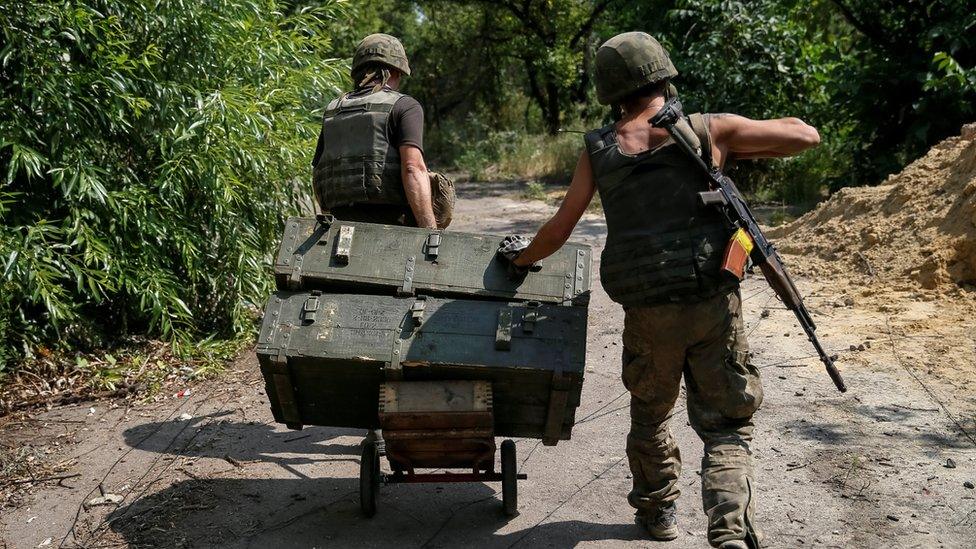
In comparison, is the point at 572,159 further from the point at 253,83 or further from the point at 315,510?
the point at 315,510

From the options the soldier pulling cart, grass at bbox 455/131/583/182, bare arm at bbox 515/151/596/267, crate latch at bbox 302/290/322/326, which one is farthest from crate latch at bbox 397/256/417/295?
grass at bbox 455/131/583/182

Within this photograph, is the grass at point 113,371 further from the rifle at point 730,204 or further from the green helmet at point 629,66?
the rifle at point 730,204

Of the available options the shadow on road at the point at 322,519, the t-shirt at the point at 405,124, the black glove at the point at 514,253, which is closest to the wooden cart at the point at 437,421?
the shadow on road at the point at 322,519

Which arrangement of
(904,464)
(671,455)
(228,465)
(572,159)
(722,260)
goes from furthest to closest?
(572,159) < (228,465) < (904,464) < (671,455) < (722,260)

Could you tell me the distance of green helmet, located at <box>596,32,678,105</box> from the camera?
3.47 metres

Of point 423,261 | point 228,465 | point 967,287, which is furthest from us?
point 967,287

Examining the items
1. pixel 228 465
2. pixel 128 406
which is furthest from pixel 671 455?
pixel 128 406

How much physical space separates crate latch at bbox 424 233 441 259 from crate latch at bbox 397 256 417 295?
0.22ft

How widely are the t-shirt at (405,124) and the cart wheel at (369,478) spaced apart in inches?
59.4

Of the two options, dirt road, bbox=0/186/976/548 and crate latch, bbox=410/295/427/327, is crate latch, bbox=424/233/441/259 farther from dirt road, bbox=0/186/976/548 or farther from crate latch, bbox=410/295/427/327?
dirt road, bbox=0/186/976/548

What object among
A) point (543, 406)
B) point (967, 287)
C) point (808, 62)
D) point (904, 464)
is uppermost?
point (808, 62)

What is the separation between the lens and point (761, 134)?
348 cm

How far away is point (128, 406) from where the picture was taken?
19.9 ft

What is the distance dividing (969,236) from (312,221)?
17.3 feet
